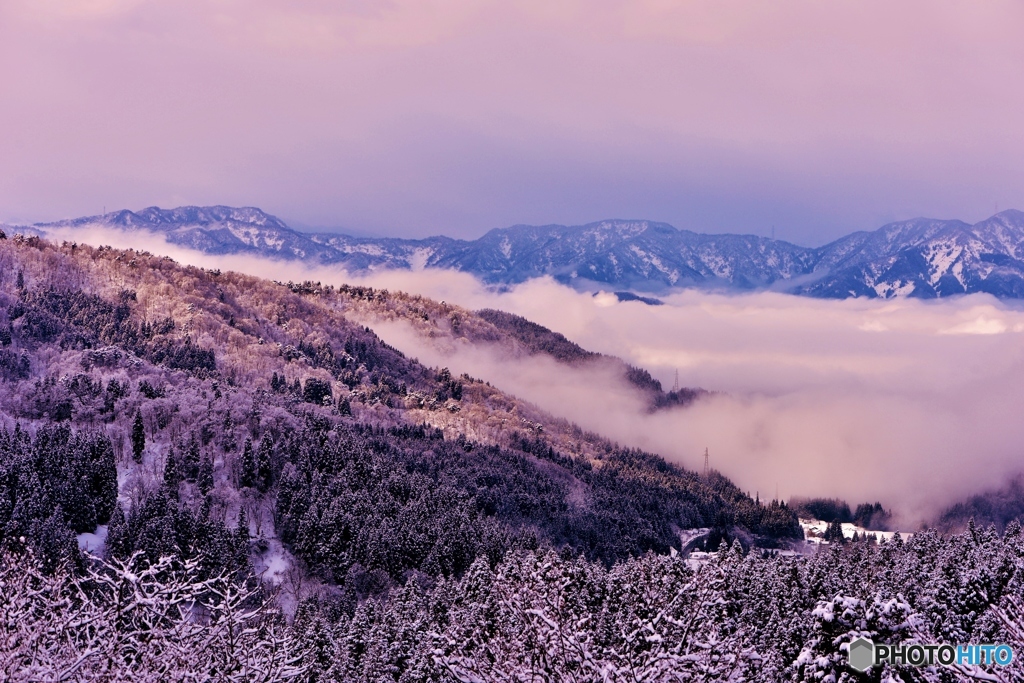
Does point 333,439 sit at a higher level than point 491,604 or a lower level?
lower

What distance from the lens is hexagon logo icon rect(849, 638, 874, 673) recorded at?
2914 cm

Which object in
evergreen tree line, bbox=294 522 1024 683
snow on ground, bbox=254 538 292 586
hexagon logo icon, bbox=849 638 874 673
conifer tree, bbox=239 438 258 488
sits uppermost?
hexagon logo icon, bbox=849 638 874 673

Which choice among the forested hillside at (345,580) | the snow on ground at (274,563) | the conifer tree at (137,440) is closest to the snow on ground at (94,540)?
the forested hillside at (345,580)

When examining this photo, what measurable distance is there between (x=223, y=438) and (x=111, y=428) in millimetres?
22658

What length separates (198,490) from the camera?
16225cm

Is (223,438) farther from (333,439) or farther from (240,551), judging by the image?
(240,551)

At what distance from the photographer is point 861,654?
29266 millimetres

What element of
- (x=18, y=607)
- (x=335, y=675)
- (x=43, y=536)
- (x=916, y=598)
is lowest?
(x=43, y=536)

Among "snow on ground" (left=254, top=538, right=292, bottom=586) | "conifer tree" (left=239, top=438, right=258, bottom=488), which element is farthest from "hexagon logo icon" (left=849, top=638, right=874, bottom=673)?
"conifer tree" (left=239, top=438, right=258, bottom=488)

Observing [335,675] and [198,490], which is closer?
[335,675]

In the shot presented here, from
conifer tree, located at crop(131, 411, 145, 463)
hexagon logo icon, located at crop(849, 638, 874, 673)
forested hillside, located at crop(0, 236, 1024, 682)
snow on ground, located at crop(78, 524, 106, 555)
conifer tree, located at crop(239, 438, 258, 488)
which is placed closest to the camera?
forested hillside, located at crop(0, 236, 1024, 682)

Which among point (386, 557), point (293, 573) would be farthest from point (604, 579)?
point (293, 573)

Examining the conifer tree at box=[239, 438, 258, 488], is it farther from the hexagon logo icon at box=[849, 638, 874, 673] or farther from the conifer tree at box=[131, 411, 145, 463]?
the hexagon logo icon at box=[849, 638, 874, 673]

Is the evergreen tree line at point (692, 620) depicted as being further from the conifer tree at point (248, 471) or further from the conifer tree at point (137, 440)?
the conifer tree at point (137, 440)
